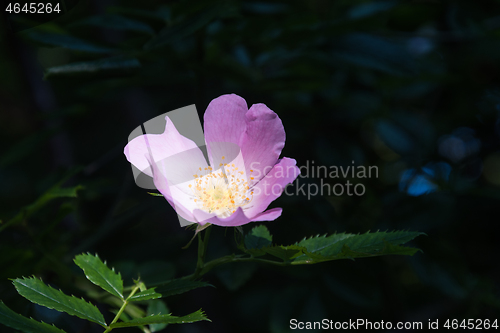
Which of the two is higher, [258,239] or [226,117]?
[226,117]

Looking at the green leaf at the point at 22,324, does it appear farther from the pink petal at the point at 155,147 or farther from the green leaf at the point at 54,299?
the pink petal at the point at 155,147

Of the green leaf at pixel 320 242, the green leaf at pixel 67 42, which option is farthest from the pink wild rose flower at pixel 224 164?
the green leaf at pixel 67 42

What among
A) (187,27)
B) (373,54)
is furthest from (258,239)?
(373,54)

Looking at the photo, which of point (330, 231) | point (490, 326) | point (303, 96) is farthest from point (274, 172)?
point (490, 326)

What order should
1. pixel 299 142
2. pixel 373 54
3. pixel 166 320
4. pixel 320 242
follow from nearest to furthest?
pixel 166 320 < pixel 320 242 < pixel 373 54 < pixel 299 142

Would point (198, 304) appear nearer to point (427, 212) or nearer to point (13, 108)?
point (427, 212)

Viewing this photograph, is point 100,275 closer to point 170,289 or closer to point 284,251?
point 170,289
